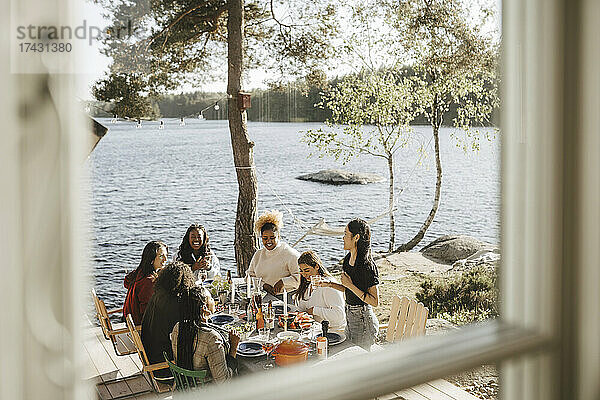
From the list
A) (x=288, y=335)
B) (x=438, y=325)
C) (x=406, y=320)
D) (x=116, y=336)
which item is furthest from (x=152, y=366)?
(x=438, y=325)

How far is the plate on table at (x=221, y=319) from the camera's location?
2854 mm

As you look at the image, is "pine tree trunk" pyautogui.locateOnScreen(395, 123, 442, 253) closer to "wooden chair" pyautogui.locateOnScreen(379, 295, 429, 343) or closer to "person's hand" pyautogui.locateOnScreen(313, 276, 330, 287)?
"wooden chair" pyautogui.locateOnScreen(379, 295, 429, 343)

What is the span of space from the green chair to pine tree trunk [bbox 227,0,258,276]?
8.31ft

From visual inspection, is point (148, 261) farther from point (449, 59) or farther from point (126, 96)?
point (449, 59)

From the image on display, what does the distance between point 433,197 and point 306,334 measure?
9.47ft

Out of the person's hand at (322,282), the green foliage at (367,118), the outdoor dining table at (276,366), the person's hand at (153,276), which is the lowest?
the outdoor dining table at (276,366)

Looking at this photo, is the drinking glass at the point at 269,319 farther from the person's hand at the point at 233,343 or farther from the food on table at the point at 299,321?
the person's hand at the point at 233,343

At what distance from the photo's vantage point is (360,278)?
277cm

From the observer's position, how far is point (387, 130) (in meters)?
5.34

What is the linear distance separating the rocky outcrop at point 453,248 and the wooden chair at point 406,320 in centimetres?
203

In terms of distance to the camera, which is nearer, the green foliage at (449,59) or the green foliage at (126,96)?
the green foliage at (126,96)

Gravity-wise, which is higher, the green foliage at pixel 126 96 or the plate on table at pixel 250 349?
the green foliage at pixel 126 96

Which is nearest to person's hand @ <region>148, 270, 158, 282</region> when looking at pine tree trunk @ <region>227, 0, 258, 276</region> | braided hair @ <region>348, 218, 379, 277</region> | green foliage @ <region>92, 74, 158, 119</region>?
braided hair @ <region>348, 218, 379, 277</region>
